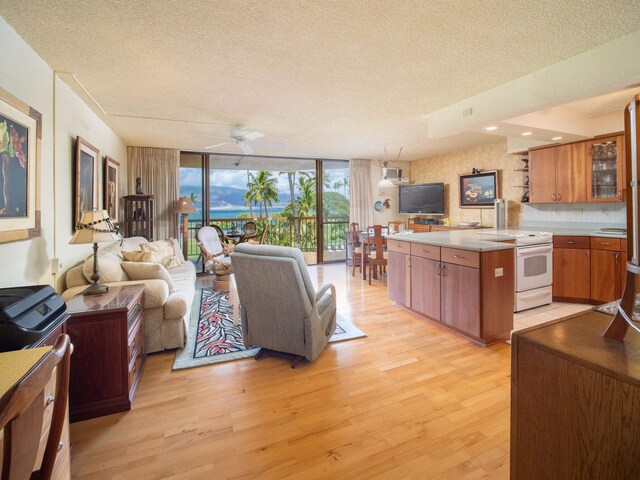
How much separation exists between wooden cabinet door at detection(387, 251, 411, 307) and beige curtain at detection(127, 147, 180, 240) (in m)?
4.02

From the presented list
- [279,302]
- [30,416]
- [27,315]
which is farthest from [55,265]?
[30,416]

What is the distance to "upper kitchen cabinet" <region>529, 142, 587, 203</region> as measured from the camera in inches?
163

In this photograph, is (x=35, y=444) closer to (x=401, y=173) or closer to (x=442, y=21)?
(x=442, y=21)

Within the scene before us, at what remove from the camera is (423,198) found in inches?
268

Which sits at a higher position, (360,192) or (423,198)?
(360,192)

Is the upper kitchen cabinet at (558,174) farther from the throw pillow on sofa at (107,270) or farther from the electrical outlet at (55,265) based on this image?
the electrical outlet at (55,265)

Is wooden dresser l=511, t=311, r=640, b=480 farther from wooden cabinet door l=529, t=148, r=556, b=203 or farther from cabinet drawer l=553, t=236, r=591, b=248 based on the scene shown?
wooden cabinet door l=529, t=148, r=556, b=203

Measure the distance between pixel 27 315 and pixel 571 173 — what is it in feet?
18.5

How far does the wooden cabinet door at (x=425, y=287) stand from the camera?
3.26m

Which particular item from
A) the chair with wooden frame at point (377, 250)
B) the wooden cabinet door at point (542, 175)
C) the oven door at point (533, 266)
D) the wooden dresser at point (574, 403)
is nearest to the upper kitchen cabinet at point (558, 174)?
the wooden cabinet door at point (542, 175)

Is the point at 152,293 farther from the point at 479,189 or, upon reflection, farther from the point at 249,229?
the point at 479,189

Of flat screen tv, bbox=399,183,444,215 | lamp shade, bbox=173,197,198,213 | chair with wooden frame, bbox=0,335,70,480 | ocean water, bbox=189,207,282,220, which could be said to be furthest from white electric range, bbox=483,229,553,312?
ocean water, bbox=189,207,282,220

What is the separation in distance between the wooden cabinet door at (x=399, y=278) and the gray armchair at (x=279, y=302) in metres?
1.42

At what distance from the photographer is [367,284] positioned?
5.18 m
